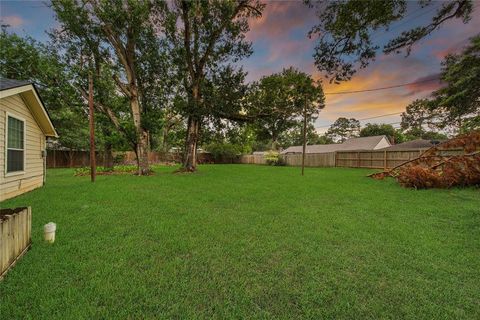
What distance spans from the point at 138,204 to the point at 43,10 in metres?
12.0

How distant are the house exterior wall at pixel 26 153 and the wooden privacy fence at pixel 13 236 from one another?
409cm

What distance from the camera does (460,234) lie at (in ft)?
10.7

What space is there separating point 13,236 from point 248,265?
2.54 metres

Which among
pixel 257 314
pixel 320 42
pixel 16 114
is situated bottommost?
pixel 257 314

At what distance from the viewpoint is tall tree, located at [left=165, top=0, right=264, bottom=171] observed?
38.4ft

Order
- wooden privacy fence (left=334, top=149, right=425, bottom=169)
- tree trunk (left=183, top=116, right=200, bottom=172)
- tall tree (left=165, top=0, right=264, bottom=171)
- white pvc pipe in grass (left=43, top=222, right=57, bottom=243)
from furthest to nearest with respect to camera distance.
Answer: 1. wooden privacy fence (left=334, top=149, right=425, bottom=169)
2. tree trunk (left=183, top=116, right=200, bottom=172)
3. tall tree (left=165, top=0, right=264, bottom=171)
4. white pvc pipe in grass (left=43, top=222, right=57, bottom=243)

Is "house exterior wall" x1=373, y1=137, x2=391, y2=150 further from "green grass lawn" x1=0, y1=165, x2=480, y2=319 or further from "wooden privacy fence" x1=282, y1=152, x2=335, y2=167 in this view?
"green grass lawn" x1=0, y1=165, x2=480, y2=319

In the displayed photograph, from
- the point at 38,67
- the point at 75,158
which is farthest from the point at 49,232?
the point at 75,158

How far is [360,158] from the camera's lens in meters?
18.2

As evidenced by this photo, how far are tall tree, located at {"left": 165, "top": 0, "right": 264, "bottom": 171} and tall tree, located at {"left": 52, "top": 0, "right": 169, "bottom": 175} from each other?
58.9 inches

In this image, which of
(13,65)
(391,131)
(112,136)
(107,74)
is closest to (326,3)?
(107,74)

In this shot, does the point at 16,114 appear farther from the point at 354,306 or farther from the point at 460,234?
the point at 460,234

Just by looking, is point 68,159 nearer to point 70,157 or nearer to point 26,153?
point 70,157

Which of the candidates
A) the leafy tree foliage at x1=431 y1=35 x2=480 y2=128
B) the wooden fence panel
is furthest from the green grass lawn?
the wooden fence panel
